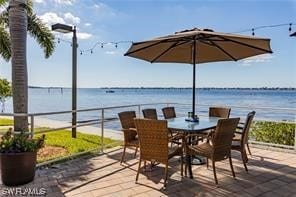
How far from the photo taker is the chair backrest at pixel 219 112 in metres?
6.00

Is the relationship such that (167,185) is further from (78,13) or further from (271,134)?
(78,13)

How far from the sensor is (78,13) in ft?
34.6

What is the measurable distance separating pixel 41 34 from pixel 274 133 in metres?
8.03

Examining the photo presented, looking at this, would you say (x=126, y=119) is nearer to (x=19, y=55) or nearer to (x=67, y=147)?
(x=19, y=55)

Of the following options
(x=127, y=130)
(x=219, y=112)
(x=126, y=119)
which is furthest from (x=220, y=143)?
(x=219, y=112)

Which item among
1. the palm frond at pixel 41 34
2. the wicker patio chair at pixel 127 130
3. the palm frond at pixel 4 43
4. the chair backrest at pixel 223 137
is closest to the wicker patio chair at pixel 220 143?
the chair backrest at pixel 223 137

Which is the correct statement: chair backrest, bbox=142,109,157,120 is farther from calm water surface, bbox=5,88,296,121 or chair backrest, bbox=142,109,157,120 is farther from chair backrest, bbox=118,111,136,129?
calm water surface, bbox=5,88,296,121

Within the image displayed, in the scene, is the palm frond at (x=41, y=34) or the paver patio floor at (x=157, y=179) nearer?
the paver patio floor at (x=157, y=179)

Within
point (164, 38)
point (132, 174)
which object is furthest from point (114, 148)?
point (164, 38)

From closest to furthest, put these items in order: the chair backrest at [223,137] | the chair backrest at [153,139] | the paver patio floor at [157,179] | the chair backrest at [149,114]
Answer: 1. the paver patio floor at [157,179]
2. the chair backrest at [153,139]
3. the chair backrest at [223,137]
4. the chair backrest at [149,114]

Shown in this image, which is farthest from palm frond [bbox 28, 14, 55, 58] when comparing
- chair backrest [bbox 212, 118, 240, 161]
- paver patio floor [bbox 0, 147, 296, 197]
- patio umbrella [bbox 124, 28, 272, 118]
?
chair backrest [bbox 212, 118, 240, 161]

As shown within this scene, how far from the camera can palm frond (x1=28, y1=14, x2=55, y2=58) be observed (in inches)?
393

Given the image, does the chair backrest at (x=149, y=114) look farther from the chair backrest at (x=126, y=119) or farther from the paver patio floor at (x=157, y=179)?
the paver patio floor at (x=157, y=179)

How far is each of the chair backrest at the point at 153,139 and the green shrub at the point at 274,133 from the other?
147 inches
